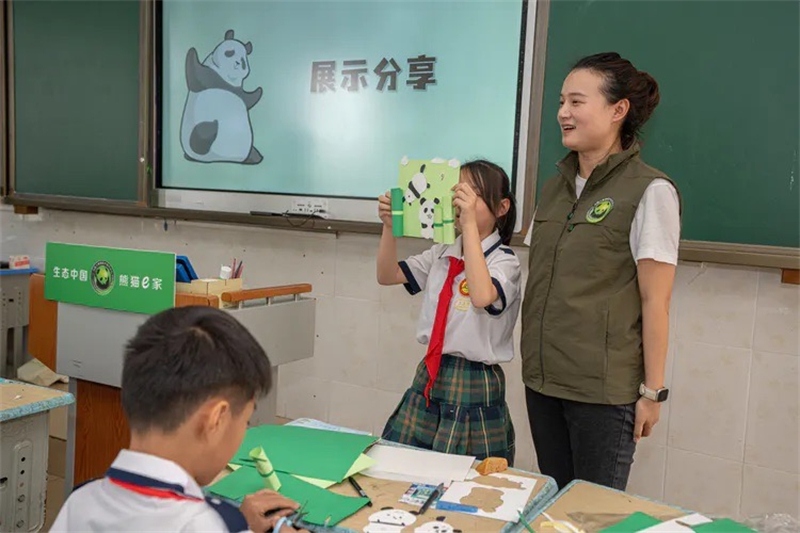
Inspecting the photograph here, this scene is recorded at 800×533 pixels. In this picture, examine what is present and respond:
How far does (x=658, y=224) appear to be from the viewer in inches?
64.9

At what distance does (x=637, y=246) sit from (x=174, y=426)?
1.13 m

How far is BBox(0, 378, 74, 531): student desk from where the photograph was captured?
5.79 feet

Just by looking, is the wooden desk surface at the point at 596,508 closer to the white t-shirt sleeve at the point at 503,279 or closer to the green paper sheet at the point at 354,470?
the green paper sheet at the point at 354,470

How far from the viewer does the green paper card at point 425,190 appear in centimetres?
189

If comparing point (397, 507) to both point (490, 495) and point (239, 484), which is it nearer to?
point (490, 495)

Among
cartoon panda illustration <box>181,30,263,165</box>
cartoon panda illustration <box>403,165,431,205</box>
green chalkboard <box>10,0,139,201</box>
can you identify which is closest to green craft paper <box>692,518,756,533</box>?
cartoon panda illustration <box>403,165,431,205</box>

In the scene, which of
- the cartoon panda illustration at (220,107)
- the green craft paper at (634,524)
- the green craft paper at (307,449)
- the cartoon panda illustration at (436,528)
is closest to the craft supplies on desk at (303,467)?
the green craft paper at (307,449)

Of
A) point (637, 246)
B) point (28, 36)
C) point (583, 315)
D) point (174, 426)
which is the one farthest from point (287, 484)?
point (28, 36)

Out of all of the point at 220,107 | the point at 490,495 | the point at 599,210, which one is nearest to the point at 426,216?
the point at 599,210

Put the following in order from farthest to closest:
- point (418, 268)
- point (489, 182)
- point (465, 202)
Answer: point (418, 268) < point (489, 182) < point (465, 202)

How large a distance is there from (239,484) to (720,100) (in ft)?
6.52

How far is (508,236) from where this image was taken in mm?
2053

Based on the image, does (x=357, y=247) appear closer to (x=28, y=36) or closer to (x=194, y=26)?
(x=194, y=26)

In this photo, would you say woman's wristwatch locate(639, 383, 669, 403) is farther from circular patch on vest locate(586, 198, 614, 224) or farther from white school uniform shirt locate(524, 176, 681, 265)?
circular patch on vest locate(586, 198, 614, 224)
